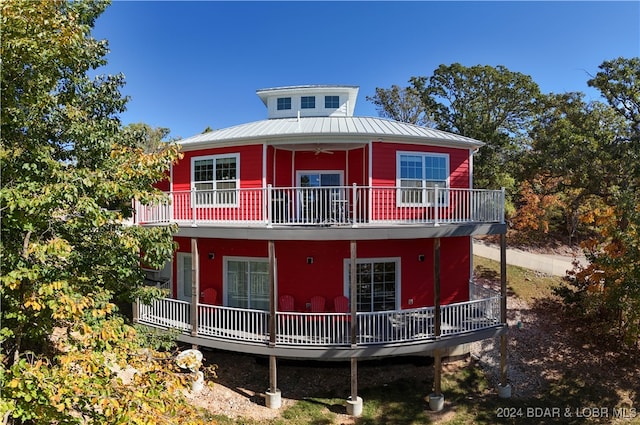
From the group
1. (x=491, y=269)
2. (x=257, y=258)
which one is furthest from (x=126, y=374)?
(x=491, y=269)

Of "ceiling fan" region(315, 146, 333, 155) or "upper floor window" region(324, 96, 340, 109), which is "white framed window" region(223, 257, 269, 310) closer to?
"ceiling fan" region(315, 146, 333, 155)

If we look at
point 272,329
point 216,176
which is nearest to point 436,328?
point 272,329

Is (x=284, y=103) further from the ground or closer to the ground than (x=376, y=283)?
further from the ground

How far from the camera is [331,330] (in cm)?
1084

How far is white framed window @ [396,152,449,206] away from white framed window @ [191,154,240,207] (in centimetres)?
587

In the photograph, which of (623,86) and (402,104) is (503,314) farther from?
(402,104)

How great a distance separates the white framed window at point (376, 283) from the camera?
1242cm

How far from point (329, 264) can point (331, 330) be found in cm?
237

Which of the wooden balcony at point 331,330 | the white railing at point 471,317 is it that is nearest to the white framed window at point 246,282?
the wooden balcony at point 331,330

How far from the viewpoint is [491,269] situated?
21.0m

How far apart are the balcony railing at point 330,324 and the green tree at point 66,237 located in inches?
161

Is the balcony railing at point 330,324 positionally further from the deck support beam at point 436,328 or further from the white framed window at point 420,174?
the white framed window at point 420,174

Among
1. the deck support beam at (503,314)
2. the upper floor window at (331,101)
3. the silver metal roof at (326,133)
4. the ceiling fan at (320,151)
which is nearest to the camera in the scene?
the deck support beam at (503,314)

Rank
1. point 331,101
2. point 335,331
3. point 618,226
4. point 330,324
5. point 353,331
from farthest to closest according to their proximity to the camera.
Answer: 1. point 331,101
2. point 618,226
3. point 330,324
4. point 335,331
5. point 353,331
